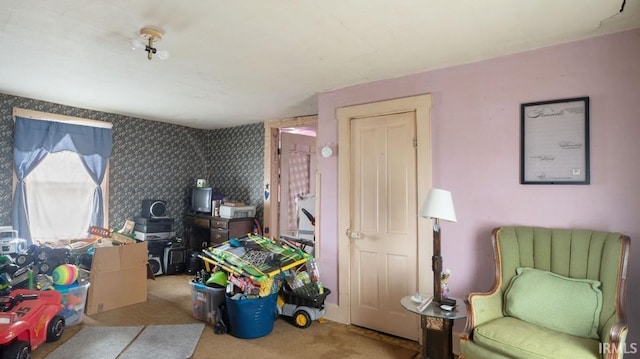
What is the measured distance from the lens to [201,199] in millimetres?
5477

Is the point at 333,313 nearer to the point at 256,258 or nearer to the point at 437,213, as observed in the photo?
the point at 256,258

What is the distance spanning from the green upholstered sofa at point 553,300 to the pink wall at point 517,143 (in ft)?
0.77

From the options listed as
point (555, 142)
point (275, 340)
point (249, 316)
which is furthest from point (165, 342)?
point (555, 142)

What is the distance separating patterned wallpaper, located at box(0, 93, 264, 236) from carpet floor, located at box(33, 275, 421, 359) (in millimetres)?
1884

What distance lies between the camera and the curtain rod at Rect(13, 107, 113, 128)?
13.1 ft

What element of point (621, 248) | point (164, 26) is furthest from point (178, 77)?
point (621, 248)

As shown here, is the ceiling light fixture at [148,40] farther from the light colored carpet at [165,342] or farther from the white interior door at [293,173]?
the white interior door at [293,173]

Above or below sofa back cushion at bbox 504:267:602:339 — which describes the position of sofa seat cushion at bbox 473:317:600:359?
below

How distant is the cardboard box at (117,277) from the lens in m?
3.64

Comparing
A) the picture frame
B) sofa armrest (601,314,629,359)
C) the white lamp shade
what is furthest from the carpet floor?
the picture frame

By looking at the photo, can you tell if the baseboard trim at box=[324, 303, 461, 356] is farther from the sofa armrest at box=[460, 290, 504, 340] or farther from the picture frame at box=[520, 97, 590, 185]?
the picture frame at box=[520, 97, 590, 185]

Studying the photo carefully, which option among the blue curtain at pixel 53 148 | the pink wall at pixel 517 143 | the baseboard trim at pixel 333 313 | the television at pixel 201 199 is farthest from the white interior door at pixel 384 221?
the blue curtain at pixel 53 148

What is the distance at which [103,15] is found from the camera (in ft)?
6.81

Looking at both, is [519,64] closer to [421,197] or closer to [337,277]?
[421,197]
